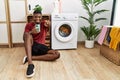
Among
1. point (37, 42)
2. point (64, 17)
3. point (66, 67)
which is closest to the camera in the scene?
point (66, 67)

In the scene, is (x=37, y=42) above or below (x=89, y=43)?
above

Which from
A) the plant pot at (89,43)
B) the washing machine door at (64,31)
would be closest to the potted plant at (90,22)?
the plant pot at (89,43)

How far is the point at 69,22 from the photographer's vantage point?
314cm

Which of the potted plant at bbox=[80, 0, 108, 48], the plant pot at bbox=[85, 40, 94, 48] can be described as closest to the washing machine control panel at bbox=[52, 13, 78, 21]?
the potted plant at bbox=[80, 0, 108, 48]

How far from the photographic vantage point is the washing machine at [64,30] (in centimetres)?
310

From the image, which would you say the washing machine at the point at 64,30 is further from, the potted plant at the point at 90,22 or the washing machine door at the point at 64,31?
the potted plant at the point at 90,22

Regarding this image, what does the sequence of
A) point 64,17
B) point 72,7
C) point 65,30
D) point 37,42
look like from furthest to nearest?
point 72,7, point 65,30, point 64,17, point 37,42

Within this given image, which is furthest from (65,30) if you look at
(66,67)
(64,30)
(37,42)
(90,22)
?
(66,67)

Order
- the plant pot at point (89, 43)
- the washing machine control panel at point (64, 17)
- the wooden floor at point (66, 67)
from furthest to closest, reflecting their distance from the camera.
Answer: the plant pot at point (89, 43) < the washing machine control panel at point (64, 17) < the wooden floor at point (66, 67)

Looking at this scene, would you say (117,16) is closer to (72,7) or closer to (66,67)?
(72,7)

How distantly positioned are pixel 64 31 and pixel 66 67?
1057 mm

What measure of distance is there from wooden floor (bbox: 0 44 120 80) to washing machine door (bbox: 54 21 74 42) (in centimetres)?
32

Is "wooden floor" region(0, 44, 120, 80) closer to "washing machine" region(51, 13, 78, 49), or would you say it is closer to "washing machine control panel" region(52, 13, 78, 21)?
"washing machine" region(51, 13, 78, 49)

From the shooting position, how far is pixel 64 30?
10.7 ft
